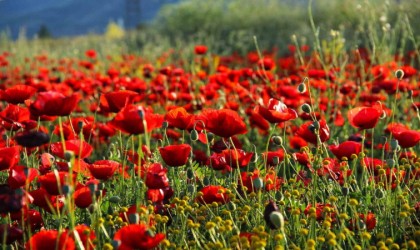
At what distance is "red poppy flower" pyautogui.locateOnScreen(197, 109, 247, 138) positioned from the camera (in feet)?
6.18

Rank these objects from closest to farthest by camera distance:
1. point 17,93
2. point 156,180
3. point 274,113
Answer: point 156,180 → point 274,113 → point 17,93

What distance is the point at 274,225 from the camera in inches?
58.3

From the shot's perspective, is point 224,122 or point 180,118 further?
point 180,118

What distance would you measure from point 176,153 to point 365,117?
0.57 m

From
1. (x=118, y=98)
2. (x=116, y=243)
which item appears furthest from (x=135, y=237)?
(x=118, y=98)

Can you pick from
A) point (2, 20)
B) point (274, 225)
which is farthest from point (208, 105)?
point (2, 20)

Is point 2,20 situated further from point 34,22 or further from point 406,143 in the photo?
point 406,143

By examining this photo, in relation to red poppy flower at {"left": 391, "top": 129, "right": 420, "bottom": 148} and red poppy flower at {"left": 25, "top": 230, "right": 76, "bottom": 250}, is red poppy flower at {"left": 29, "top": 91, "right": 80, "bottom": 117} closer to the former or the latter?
red poppy flower at {"left": 25, "top": 230, "right": 76, "bottom": 250}

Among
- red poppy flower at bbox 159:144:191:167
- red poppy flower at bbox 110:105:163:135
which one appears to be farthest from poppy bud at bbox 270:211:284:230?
red poppy flower at bbox 159:144:191:167

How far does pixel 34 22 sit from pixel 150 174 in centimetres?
14191

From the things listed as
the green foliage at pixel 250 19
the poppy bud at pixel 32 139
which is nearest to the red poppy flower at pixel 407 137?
the poppy bud at pixel 32 139

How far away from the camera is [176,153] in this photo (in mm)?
1924

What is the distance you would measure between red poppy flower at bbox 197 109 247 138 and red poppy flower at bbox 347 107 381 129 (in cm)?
35

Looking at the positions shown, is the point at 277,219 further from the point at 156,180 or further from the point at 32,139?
the point at 32,139
